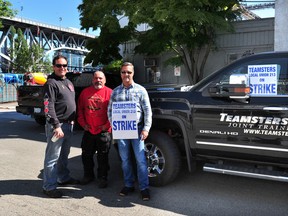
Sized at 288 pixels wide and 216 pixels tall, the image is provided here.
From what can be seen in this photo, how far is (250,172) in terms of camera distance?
13.1 ft

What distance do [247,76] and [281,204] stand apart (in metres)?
1.66

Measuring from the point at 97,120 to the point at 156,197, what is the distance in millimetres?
1349

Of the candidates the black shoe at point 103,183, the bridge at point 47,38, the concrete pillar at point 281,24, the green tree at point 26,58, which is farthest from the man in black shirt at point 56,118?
the bridge at point 47,38

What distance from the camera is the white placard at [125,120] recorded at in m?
4.33

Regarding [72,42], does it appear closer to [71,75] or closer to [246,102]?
[71,75]

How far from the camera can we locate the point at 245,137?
404cm

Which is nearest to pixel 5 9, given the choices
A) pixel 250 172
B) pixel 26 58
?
pixel 250 172

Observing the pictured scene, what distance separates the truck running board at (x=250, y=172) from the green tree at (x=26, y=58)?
62.1 meters

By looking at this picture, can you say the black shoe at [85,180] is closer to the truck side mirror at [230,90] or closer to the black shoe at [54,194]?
the black shoe at [54,194]

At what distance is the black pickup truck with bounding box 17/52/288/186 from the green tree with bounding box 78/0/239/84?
17.3 ft

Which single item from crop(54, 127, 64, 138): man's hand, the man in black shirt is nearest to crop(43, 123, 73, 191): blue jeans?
the man in black shirt

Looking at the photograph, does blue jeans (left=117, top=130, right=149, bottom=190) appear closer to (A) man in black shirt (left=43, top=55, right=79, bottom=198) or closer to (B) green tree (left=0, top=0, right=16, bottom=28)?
(A) man in black shirt (left=43, top=55, right=79, bottom=198)

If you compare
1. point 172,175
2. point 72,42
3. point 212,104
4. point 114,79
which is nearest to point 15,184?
point 172,175

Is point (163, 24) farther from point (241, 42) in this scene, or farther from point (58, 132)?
point (58, 132)
